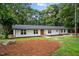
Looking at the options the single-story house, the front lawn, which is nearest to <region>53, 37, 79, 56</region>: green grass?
the front lawn

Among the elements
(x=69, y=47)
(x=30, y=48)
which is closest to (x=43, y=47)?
(x=30, y=48)

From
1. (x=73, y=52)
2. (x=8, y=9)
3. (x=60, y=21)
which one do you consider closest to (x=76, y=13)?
(x=60, y=21)

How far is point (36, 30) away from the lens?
15.4ft

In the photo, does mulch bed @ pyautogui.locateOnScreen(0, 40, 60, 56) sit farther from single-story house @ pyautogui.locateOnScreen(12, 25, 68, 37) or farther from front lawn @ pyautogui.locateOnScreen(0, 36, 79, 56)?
single-story house @ pyautogui.locateOnScreen(12, 25, 68, 37)

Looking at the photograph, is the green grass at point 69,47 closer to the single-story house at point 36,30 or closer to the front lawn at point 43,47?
the front lawn at point 43,47

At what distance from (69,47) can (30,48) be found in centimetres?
52

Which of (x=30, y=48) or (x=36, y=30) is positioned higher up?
(x=36, y=30)

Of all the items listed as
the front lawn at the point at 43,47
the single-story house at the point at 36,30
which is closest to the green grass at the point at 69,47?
the front lawn at the point at 43,47

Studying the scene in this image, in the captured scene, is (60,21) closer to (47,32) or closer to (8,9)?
(47,32)

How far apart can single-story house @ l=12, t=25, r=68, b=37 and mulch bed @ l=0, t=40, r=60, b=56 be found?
107 mm

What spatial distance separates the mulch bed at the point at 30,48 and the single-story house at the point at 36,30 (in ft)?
0.35

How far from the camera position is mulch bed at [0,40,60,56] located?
4652 mm

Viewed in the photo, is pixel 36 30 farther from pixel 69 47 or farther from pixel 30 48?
pixel 69 47

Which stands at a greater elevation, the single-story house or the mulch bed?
the single-story house
